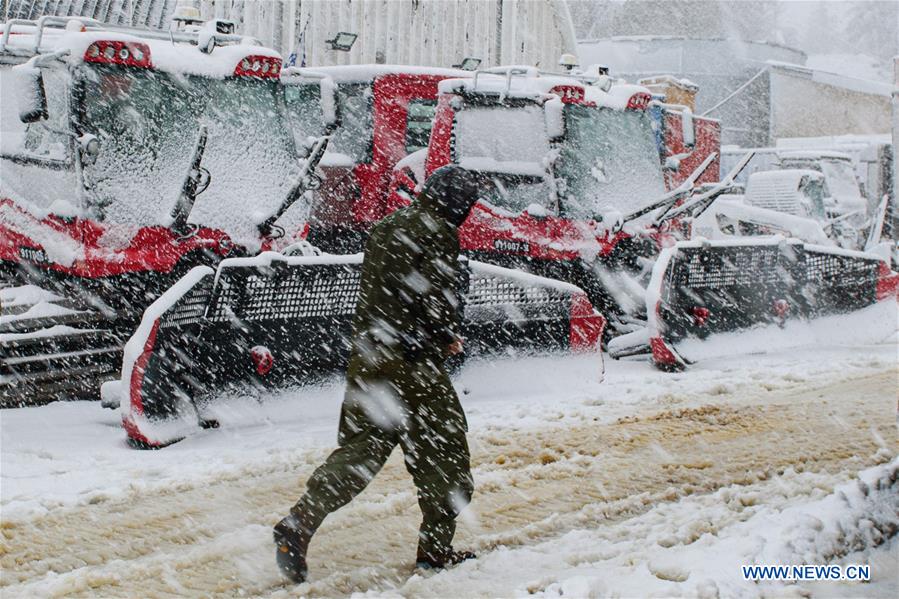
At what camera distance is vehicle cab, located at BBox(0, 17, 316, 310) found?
7.70 metres

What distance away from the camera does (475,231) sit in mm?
10547

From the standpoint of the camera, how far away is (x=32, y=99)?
7051 mm

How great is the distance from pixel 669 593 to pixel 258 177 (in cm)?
539

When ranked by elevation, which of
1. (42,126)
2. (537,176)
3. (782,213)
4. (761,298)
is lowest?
(761,298)

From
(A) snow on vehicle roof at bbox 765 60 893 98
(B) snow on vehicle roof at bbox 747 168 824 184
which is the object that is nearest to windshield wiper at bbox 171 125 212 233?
(B) snow on vehicle roof at bbox 747 168 824 184

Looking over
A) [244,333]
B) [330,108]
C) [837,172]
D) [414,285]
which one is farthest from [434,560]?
[837,172]

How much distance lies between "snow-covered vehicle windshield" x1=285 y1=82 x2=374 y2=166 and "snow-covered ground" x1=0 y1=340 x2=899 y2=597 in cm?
370

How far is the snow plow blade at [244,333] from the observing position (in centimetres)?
677

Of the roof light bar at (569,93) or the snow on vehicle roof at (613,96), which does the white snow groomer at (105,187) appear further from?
the snow on vehicle roof at (613,96)

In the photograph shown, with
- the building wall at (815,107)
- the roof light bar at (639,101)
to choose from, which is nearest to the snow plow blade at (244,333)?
the roof light bar at (639,101)

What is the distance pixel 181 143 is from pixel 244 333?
179 centimetres

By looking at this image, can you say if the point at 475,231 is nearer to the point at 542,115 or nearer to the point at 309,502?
the point at 542,115

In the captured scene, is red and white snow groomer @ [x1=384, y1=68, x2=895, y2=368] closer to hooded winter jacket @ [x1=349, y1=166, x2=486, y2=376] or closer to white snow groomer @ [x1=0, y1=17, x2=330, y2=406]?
white snow groomer @ [x1=0, y1=17, x2=330, y2=406]

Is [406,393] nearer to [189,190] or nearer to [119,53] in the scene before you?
[189,190]
